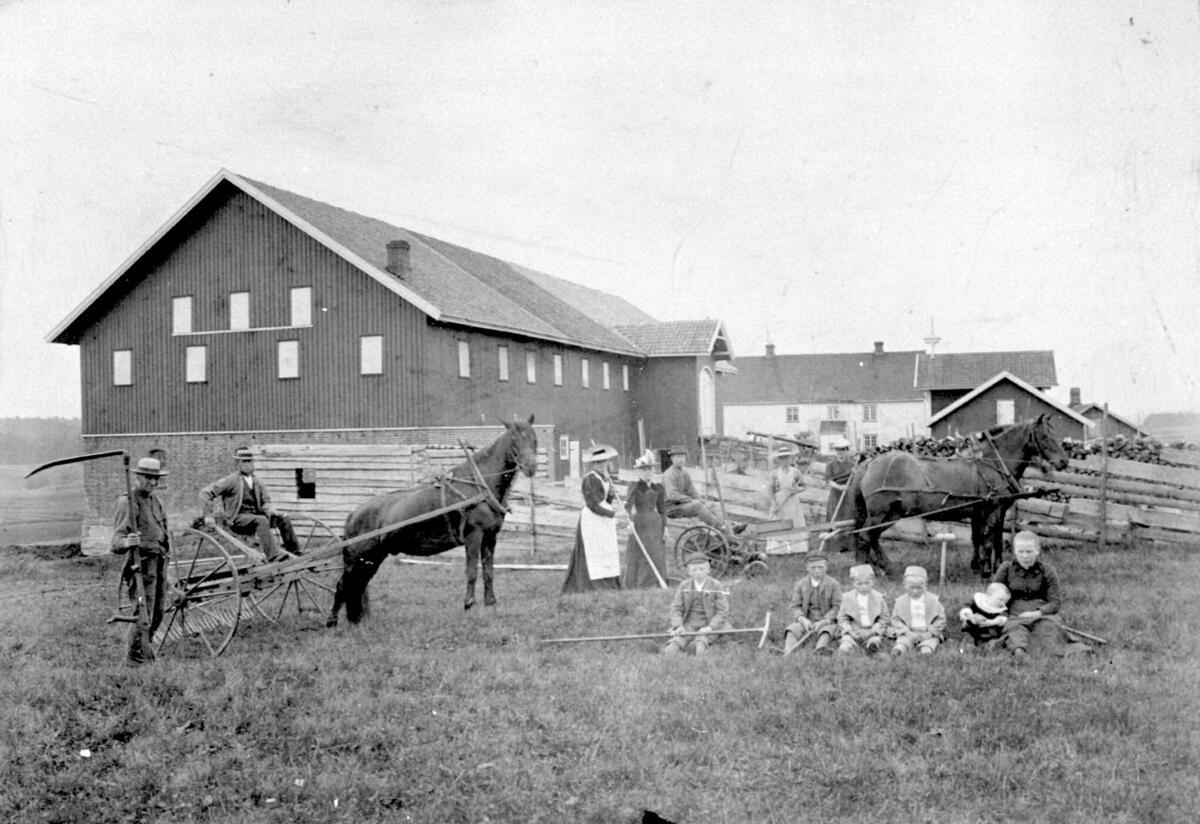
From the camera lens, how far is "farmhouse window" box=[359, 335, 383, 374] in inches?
882

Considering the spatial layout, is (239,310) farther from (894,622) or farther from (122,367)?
(894,622)

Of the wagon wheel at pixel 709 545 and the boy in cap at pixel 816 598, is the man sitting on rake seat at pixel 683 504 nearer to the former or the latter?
the wagon wheel at pixel 709 545

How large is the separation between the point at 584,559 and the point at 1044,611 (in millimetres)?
5348

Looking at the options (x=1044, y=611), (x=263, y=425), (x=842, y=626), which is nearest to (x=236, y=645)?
(x=842, y=626)

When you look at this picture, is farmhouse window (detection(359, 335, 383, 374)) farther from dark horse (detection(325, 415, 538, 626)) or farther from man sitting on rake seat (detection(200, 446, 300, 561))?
dark horse (detection(325, 415, 538, 626))

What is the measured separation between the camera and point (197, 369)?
79.2 ft

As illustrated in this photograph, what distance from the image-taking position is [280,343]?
76.3 ft

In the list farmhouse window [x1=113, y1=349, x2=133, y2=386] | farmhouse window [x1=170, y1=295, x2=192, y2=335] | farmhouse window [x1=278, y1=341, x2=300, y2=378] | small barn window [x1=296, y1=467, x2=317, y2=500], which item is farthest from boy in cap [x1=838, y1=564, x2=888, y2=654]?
farmhouse window [x1=113, y1=349, x2=133, y2=386]

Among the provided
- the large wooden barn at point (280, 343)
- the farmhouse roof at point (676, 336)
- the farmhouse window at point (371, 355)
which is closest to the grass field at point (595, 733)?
the large wooden barn at point (280, 343)

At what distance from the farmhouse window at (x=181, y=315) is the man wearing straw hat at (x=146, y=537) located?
17545mm

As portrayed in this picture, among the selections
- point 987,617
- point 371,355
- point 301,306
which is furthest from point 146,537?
point 301,306

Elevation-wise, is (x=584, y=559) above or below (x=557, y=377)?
below

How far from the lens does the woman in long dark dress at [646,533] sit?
11.2 metres

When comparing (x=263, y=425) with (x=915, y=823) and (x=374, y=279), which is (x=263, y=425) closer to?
(x=374, y=279)
